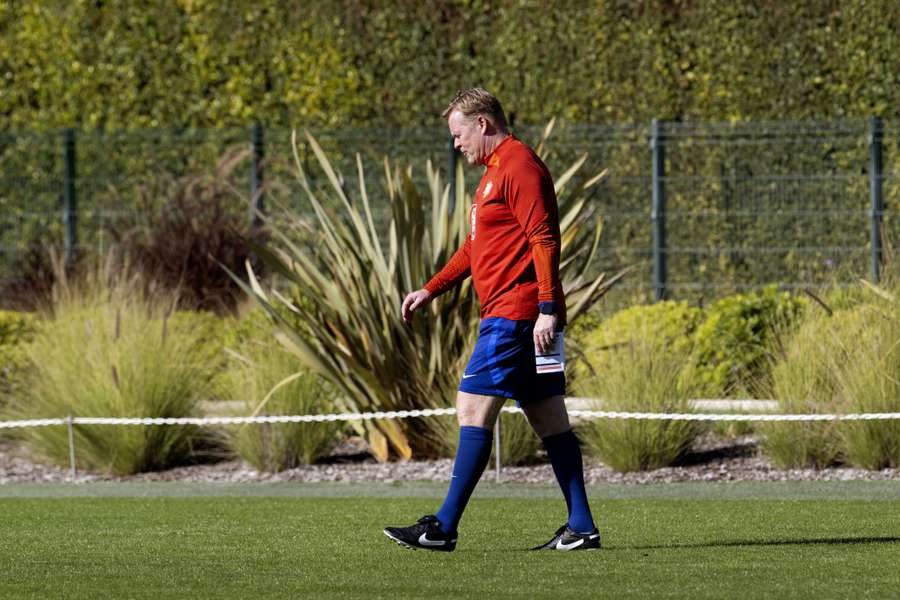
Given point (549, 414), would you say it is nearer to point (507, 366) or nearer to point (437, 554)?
point (507, 366)

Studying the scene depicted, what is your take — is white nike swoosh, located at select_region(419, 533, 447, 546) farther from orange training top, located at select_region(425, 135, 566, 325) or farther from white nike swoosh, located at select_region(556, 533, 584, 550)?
orange training top, located at select_region(425, 135, 566, 325)

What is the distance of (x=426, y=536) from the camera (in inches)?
261

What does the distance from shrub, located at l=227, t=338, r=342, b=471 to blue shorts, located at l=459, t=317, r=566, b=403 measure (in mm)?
3667

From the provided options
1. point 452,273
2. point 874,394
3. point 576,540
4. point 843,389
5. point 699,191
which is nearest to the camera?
point 576,540

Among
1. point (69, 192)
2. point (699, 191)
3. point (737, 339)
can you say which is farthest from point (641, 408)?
point (69, 192)

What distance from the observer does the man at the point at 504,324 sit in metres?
6.58

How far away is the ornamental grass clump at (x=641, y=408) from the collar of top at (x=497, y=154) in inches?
139

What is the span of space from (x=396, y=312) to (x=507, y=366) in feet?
12.5

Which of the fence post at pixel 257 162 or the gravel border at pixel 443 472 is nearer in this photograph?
the gravel border at pixel 443 472

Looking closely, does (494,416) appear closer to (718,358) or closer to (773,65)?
(718,358)

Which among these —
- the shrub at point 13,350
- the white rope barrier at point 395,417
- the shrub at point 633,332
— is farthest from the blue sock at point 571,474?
the shrub at point 13,350

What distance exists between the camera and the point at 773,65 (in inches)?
622

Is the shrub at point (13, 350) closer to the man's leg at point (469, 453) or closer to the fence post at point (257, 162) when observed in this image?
the fence post at point (257, 162)

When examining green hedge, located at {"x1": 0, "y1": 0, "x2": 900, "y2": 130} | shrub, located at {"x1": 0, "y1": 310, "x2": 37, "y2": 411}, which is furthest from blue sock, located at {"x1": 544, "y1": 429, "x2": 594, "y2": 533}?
green hedge, located at {"x1": 0, "y1": 0, "x2": 900, "y2": 130}
